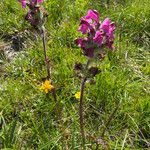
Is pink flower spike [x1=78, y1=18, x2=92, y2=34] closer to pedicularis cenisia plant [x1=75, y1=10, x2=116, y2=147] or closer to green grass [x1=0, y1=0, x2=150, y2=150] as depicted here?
pedicularis cenisia plant [x1=75, y1=10, x2=116, y2=147]

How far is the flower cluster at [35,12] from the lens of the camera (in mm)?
3025

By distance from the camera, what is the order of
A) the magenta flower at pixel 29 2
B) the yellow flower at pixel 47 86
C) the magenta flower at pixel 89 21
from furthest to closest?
the yellow flower at pixel 47 86 < the magenta flower at pixel 29 2 < the magenta flower at pixel 89 21

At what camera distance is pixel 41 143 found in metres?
2.99

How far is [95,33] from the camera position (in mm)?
2480

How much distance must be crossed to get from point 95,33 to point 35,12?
0.76 meters

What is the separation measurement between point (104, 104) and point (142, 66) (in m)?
0.66

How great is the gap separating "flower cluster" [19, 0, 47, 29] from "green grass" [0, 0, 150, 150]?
2.20ft

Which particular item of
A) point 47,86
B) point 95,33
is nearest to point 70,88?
point 47,86

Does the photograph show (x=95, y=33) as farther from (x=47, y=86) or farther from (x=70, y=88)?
(x=70, y=88)

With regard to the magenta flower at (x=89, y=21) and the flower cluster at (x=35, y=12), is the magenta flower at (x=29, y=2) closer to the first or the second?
the flower cluster at (x=35, y=12)

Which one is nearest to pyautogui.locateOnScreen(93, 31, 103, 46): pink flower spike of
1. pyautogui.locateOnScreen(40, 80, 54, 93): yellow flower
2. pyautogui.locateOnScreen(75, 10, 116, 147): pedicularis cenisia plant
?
pyautogui.locateOnScreen(75, 10, 116, 147): pedicularis cenisia plant

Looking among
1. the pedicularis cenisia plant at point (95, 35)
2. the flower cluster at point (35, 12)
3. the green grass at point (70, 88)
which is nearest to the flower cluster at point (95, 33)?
the pedicularis cenisia plant at point (95, 35)

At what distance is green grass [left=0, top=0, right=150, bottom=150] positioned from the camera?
3.10 m

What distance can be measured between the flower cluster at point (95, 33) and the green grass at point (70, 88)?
759mm
